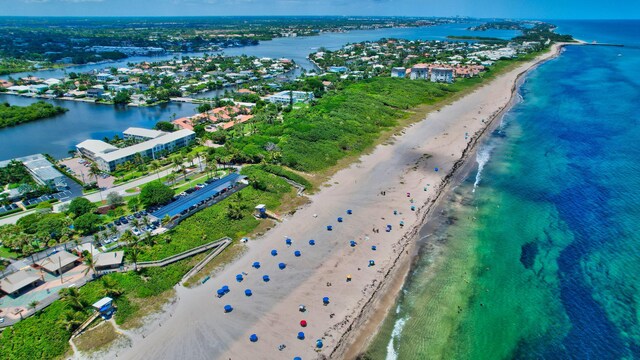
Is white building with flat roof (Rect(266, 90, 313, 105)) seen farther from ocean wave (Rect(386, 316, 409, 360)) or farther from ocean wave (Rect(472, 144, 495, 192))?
ocean wave (Rect(386, 316, 409, 360))

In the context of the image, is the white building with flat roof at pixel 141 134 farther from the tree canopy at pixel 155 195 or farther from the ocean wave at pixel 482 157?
the ocean wave at pixel 482 157

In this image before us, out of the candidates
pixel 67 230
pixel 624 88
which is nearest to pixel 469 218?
pixel 67 230

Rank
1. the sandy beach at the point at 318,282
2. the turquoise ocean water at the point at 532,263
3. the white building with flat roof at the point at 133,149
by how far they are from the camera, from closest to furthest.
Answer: the sandy beach at the point at 318,282
the turquoise ocean water at the point at 532,263
the white building with flat roof at the point at 133,149

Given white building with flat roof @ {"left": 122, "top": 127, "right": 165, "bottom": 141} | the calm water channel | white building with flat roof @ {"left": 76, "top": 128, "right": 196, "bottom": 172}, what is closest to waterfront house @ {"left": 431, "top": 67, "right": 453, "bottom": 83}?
the calm water channel

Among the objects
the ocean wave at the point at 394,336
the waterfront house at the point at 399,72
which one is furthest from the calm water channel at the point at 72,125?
the ocean wave at the point at 394,336

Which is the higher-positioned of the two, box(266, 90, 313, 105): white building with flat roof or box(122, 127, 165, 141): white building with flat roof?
box(266, 90, 313, 105): white building with flat roof

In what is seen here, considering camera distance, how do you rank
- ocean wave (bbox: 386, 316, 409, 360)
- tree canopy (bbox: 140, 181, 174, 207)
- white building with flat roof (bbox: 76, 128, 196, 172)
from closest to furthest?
ocean wave (bbox: 386, 316, 409, 360)
tree canopy (bbox: 140, 181, 174, 207)
white building with flat roof (bbox: 76, 128, 196, 172)
